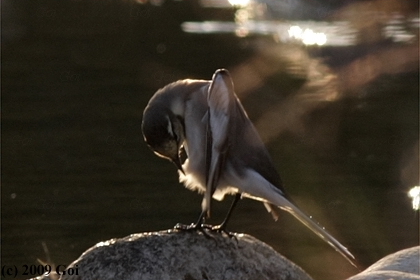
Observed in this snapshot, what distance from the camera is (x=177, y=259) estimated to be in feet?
25.2

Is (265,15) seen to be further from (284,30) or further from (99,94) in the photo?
(99,94)

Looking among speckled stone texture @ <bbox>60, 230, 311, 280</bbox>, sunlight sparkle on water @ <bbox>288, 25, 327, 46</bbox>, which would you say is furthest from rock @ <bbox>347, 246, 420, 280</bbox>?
sunlight sparkle on water @ <bbox>288, 25, 327, 46</bbox>

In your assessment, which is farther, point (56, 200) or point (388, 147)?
point (388, 147)

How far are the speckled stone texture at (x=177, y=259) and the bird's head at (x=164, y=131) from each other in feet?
2.18

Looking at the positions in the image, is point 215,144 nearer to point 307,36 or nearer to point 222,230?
point 222,230

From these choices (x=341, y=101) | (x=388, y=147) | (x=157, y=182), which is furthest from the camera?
(x=341, y=101)

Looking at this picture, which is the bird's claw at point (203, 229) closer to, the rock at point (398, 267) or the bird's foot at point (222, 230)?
the bird's foot at point (222, 230)

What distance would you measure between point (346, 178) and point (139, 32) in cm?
1259

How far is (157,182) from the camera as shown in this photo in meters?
14.1

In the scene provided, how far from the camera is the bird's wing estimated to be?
311 inches

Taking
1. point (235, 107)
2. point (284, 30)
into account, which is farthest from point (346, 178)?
point (284, 30)

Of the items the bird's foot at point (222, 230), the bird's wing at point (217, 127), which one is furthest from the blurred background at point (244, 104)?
the bird's wing at point (217, 127)

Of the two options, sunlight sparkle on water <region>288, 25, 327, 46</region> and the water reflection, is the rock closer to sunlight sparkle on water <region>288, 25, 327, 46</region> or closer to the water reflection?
the water reflection

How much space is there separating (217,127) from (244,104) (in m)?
10.6
